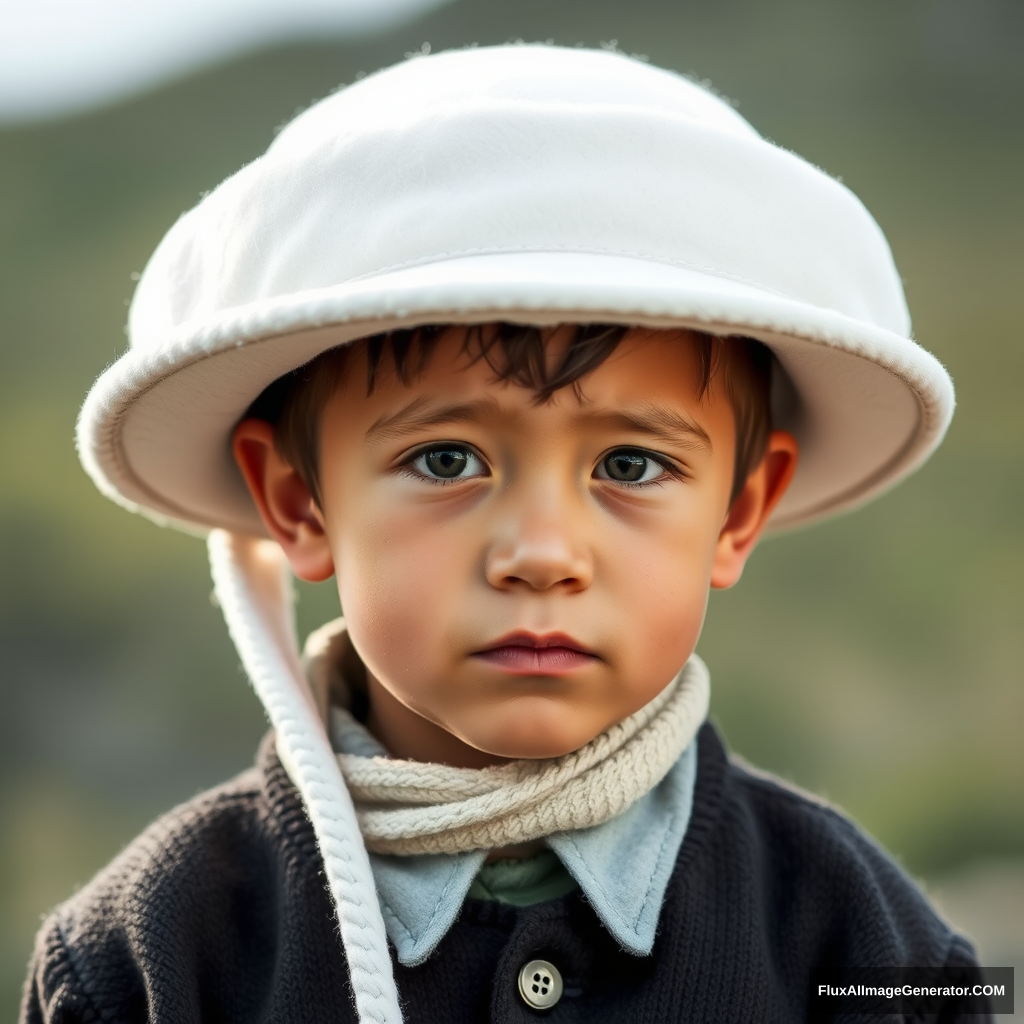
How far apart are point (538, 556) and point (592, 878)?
1.21 ft

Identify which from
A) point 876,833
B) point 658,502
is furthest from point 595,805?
point 876,833

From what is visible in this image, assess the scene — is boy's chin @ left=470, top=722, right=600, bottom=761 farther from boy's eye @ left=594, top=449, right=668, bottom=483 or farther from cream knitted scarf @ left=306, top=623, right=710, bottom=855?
boy's eye @ left=594, top=449, right=668, bottom=483

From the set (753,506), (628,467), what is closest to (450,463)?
(628,467)

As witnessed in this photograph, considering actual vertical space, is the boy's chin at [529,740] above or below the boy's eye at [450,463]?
below

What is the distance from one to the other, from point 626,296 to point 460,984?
2.35 ft

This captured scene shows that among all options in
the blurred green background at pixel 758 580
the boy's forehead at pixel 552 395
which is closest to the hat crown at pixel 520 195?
the boy's forehead at pixel 552 395

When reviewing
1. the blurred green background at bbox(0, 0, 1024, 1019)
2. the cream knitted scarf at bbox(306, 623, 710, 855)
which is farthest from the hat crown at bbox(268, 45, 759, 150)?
→ the blurred green background at bbox(0, 0, 1024, 1019)

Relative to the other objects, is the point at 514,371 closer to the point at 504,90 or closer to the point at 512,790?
the point at 504,90

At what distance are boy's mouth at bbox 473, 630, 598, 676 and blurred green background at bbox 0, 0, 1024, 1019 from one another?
1950 millimetres

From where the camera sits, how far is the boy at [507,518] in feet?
4.17

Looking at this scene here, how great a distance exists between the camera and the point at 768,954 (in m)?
1.48

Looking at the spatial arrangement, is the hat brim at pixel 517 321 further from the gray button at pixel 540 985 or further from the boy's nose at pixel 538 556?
the gray button at pixel 540 985

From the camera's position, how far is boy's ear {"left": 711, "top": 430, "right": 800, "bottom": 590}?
159cm

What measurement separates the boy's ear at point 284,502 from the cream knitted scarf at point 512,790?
219 millimetres
